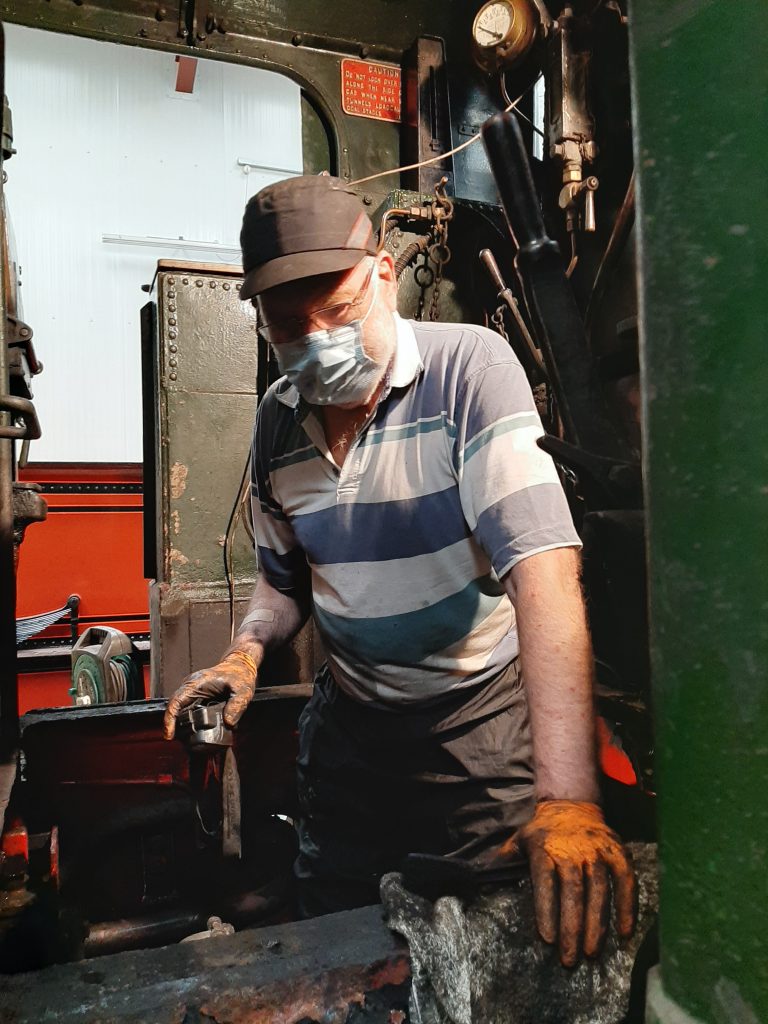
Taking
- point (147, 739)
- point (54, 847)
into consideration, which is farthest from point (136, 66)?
point (54, 847)

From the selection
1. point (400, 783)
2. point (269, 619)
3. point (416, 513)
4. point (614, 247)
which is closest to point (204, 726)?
point (269, 619)

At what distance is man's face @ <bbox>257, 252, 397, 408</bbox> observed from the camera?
1.46m

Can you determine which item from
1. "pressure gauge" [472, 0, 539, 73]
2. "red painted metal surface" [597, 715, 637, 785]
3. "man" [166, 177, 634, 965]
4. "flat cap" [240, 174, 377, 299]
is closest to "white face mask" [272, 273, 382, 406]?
"man" [166, 177, 634, 965]

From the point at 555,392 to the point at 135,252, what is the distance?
6852 mm

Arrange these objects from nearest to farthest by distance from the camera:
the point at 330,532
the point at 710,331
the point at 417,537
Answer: the point at 710,331, the point at 417,537, the point at 330,532

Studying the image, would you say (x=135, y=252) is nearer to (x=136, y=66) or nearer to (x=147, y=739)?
(x=136, y=66)

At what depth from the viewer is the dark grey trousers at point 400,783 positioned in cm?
159

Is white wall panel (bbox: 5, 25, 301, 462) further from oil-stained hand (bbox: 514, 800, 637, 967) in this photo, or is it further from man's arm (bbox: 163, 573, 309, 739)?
oil-stained hand (bbox: 514, 800, 637, 967)

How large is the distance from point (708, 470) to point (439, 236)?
276 centimetres

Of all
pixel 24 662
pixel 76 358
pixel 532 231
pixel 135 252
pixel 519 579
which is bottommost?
pixel 24 662

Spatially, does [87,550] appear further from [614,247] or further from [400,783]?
[614,247]

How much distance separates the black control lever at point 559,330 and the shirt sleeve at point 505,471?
290 mm

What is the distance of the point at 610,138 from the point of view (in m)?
2.97

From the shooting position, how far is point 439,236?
3.04 metres
